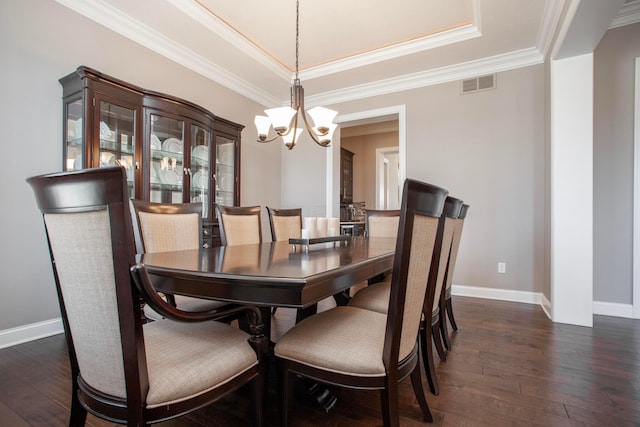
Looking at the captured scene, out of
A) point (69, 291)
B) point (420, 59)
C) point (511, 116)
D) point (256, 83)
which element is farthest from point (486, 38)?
point (69, 291)

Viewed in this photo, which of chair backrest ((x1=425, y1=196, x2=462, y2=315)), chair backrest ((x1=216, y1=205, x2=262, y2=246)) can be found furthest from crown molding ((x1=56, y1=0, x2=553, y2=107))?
chair backrest ((x1=425, y1=196, x2=462, y2=315))

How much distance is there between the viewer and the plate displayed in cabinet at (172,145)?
9.67 ft

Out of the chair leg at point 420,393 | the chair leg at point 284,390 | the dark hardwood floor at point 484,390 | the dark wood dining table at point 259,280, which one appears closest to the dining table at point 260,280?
the dark wood dining table at point 259,280

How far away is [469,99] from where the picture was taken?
144 inches

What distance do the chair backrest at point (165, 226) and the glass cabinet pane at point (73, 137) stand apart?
3.32 feet

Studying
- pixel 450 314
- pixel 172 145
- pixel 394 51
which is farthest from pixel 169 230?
pixel 394 51

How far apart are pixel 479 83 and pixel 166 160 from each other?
3.59 meters

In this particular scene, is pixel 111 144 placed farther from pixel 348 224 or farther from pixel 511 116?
pixel 511 116

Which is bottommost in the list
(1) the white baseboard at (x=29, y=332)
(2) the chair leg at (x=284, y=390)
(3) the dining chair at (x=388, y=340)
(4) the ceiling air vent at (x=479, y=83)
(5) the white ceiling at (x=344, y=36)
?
(1) the white baseboard at (x=29, y=332)

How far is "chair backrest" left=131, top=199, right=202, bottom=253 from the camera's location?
70.7 inches

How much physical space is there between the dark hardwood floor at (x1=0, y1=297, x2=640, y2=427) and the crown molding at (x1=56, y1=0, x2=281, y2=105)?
2642 millimetres

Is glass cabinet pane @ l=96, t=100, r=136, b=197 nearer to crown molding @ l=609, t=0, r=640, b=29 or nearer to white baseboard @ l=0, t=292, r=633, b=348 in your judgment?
white baseboard @ l=0, t=292, r=633, b=348

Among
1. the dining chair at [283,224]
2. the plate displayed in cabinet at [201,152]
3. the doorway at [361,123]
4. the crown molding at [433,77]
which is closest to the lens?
the dining chair at [283,224]

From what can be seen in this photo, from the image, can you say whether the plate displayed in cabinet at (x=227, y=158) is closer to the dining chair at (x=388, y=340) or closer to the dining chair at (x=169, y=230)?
the dining chair at (x=169, y=230)
